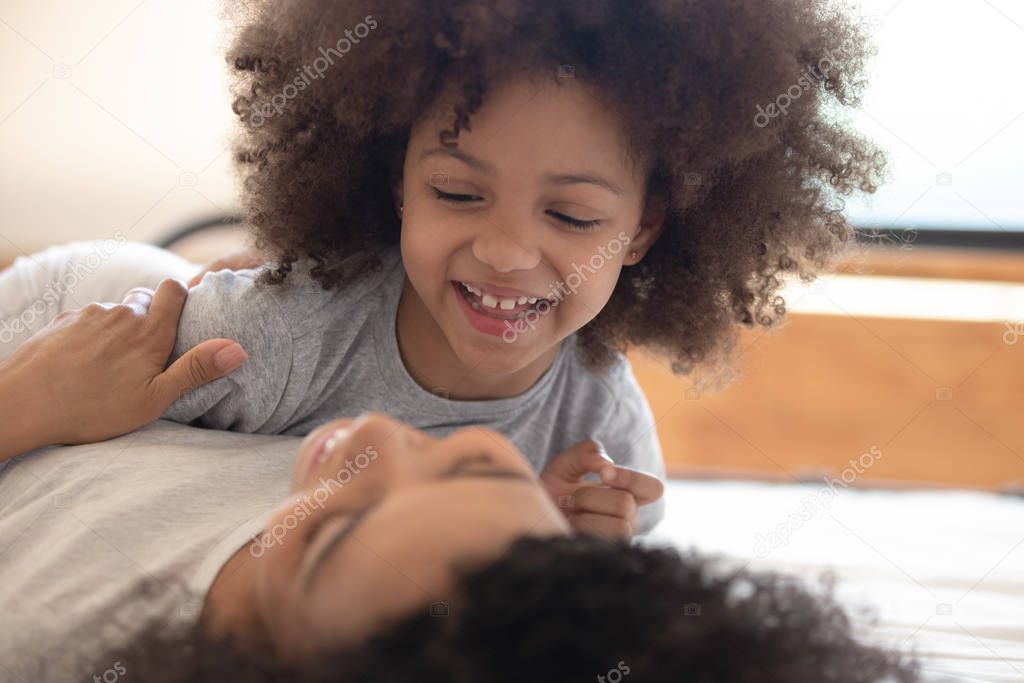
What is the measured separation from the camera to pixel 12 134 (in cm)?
313

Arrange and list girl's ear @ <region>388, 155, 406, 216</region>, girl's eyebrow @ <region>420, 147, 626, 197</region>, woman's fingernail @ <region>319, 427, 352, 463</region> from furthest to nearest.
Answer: girl's ear @ <region>388, 155, 406, 216</region>, girl's eyebrow @ <region>420, 147, 626, 197</region>, woman's fingernail @ <region>319, 427, 352, 463</region>

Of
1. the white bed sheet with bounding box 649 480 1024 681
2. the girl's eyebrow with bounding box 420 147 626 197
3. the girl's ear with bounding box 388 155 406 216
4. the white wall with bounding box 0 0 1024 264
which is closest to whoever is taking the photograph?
the girl's eyebrow with bounding box 420 147 626 197

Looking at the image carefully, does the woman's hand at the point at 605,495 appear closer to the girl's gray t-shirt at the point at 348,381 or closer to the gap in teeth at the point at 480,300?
the girl's gray t-shirt at the point at 348,381

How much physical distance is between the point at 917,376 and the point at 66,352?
2.42m

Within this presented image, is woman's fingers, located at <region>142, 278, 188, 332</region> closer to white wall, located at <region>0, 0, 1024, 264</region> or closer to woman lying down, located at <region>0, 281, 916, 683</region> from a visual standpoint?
woman lying down, located at <region>0, 281, 916, 683</region>

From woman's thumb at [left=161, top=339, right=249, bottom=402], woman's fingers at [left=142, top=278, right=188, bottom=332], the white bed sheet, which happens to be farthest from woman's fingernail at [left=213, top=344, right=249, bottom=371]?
the white bed sheet

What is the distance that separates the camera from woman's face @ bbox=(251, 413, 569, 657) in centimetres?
71

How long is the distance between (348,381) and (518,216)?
0.38 meters

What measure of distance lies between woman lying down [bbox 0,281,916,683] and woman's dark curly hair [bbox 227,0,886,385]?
0.46 metres

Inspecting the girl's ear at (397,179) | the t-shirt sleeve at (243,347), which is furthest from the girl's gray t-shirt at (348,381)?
the girl's ear at (397,179)

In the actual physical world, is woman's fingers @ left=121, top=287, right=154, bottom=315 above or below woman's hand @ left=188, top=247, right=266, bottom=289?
below

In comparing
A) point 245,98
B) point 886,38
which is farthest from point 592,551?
point 886,38

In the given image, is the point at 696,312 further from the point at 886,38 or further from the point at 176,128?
the point at 176,128

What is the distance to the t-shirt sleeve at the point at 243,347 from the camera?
127 cm
